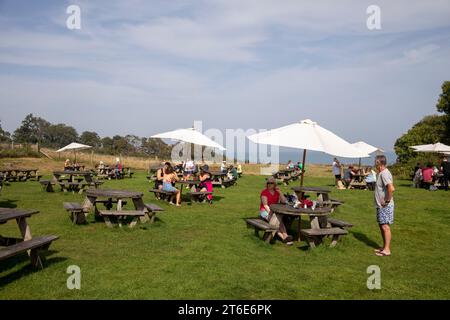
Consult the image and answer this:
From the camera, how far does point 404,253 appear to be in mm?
6934

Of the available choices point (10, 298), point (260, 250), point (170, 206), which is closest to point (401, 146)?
point (170, 206)

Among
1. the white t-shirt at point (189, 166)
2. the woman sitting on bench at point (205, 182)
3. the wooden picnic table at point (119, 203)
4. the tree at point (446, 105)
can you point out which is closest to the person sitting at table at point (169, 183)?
the woman sitting on bench at point (205, 182)

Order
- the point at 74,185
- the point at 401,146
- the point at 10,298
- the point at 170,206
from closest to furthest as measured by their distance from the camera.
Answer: the point at 10,298 → the point at 170,206 → the point at 74,185 → the point at 401,146

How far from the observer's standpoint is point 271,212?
738 centimetres

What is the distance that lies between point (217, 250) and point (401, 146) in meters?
35.6

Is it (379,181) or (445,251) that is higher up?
(379,181)

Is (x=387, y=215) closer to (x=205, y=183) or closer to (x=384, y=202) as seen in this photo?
(x=384, y=202)

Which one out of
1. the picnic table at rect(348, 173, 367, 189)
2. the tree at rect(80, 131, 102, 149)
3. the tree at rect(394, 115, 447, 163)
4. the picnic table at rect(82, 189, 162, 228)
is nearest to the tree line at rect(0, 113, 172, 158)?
the tree at rect(80, 131, 102, 149)

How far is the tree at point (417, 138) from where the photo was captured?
1329 inches

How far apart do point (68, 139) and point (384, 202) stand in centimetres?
9182

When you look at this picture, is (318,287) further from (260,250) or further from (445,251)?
(445,251)

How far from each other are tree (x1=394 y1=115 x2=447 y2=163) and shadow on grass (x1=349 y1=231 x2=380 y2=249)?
28237 mm

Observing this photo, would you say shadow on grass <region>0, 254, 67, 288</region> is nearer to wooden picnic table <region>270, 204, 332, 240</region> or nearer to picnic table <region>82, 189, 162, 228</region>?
picnic table <region>82, 189, 162, 228</region>

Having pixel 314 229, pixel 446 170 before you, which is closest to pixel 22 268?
pixel 314 229
